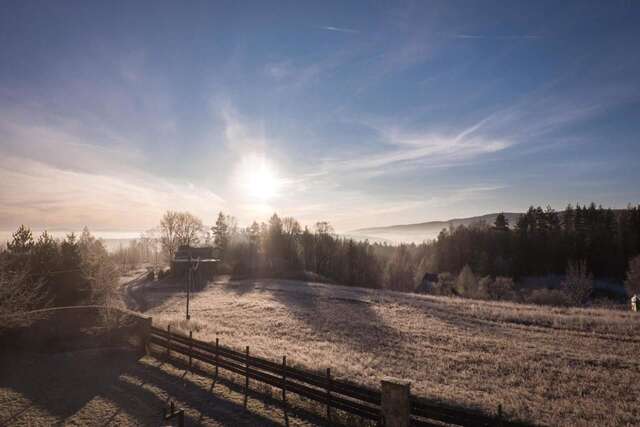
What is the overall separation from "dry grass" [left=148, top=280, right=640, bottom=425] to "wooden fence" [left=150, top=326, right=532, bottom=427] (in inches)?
162

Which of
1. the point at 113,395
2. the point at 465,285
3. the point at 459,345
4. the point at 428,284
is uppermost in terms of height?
the point at 113,395

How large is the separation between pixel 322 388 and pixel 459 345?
17.8 meters

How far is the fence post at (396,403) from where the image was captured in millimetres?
11062

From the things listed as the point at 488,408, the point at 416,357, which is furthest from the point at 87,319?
the point at 488,408

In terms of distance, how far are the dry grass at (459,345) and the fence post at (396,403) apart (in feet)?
19.3

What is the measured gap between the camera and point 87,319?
24.9 m

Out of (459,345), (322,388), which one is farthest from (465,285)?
(322,388)

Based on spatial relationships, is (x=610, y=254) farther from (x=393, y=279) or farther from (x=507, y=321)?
(x=507, y=321)

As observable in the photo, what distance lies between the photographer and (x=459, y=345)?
27.9 meters

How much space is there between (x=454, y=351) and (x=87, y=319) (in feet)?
87.1

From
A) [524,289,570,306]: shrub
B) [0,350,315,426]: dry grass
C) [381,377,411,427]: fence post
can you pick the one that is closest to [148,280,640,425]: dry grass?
→ [0,350,315,426]: dry grass

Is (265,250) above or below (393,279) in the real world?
above

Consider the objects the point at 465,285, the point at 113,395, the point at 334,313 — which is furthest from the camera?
the point at 465,285

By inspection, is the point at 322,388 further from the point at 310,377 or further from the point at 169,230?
the point at 169,230
